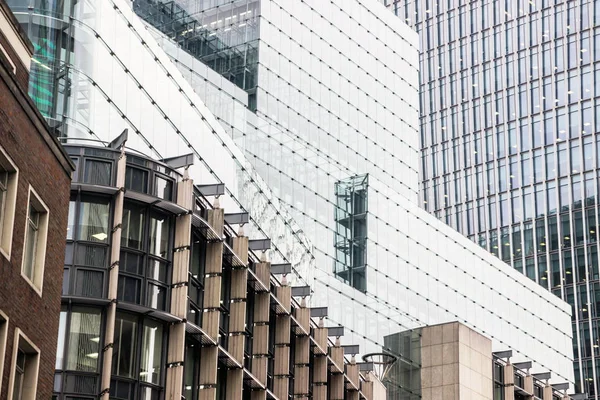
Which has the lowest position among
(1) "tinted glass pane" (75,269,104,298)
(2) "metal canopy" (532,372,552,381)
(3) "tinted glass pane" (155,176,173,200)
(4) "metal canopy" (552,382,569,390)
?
(1) "tinted glass pane" (75,269,104,298)

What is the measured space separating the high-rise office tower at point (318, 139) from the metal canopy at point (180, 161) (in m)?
3.67

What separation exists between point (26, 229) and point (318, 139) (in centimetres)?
6024

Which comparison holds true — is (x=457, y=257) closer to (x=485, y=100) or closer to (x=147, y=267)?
(x=147, y=267)

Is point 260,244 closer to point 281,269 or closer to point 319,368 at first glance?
point 281,269

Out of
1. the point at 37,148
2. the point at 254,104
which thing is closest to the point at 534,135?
the point at 254,104

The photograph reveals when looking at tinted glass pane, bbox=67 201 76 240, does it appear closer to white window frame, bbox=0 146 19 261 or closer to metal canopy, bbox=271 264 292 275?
metal canopy, bbox=271 264 292 275

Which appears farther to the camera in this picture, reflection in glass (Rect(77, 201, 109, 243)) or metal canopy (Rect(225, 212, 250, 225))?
metal canopy (Rect(225, 212, 250, 225))

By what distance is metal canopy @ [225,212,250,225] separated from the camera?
51.3 m

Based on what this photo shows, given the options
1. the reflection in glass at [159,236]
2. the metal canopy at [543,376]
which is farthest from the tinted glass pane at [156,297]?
the metal canopy at [543,376]

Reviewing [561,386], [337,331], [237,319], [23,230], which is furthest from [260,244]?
[561,386]

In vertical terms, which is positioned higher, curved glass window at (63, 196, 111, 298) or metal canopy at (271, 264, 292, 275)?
metal canopy at (271, 264, 292, 275)

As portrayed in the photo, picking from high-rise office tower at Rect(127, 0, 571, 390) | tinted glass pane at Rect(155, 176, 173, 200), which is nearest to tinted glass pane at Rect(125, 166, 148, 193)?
tinted glass pane at Rect(155, 176, 173, 200)

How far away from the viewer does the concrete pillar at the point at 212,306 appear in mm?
45469

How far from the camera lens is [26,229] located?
2791 centimetres
